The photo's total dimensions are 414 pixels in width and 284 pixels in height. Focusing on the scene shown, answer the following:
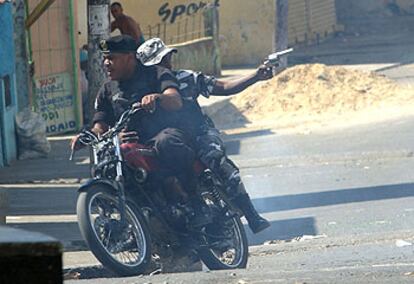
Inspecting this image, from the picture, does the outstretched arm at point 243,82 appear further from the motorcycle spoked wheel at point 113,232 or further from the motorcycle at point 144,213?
the motorcycle spoked wheel at point 113,232

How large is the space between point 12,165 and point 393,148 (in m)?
4.30

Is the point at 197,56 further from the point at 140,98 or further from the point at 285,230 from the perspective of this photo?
the point at 140,98

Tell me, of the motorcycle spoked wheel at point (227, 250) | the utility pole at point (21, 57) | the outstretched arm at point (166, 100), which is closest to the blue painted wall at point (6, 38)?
the utility pole at point (21, 57)

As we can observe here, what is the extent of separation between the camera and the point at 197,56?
845 inches

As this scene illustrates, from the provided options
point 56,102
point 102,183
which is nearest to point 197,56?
point 56,102

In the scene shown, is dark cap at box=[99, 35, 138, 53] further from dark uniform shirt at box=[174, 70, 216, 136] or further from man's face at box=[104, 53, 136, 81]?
dark uniform shirt at box=[174, 70, 216, 136]

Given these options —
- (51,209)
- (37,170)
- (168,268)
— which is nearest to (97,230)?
(168,268)

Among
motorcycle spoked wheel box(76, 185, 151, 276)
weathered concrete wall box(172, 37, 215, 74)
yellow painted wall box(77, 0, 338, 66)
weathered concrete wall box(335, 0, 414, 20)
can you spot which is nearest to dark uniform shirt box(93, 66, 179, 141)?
motorcycle spoked wheel box(76, 185, 151, 276)

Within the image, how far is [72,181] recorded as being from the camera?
12.4 meters

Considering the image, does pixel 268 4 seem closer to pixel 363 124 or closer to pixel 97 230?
pixel 363 124

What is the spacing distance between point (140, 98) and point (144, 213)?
0.81 meters

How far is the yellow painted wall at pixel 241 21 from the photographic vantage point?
23.4m

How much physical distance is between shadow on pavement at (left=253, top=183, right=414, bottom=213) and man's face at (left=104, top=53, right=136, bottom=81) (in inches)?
125

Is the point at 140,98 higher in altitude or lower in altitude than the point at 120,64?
lower
